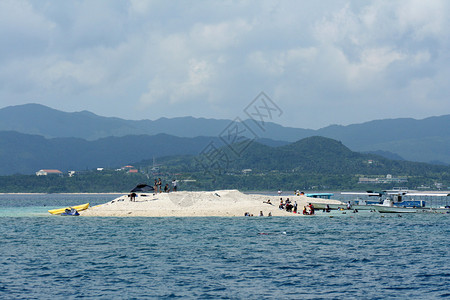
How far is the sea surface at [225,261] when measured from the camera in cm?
3766

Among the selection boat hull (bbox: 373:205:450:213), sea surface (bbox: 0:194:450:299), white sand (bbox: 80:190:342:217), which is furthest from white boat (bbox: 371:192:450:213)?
sea surface (bbox: 0:194:450:299)

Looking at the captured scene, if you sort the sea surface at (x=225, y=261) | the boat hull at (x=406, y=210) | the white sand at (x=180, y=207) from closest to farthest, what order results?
the sea surface at (x=225, y=261) → the white sand at (x=180, y=207) → the boat hull at (x=406, y=210)

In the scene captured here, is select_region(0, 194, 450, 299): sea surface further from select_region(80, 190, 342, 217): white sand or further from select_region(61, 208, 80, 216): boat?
select_region(61, 208, 80, 216): boat

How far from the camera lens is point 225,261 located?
49.2m

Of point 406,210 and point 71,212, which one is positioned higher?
point 71,212

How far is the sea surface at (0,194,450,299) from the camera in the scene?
124ft

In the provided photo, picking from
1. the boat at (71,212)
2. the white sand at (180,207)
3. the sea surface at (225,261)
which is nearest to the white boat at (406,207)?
the white sand at (180,207)

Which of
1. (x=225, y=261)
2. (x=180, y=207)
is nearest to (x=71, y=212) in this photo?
(x=180, y=207)

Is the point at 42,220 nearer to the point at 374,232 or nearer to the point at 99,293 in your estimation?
the point at 374,232

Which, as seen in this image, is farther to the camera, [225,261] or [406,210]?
[406,210]

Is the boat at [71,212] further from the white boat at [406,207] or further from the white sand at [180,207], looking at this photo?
the white boat at [406,207]

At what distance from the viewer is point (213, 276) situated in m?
42.4

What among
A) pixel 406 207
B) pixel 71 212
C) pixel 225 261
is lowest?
pixel 225 261

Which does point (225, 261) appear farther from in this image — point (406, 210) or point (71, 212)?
point (406, 210)
